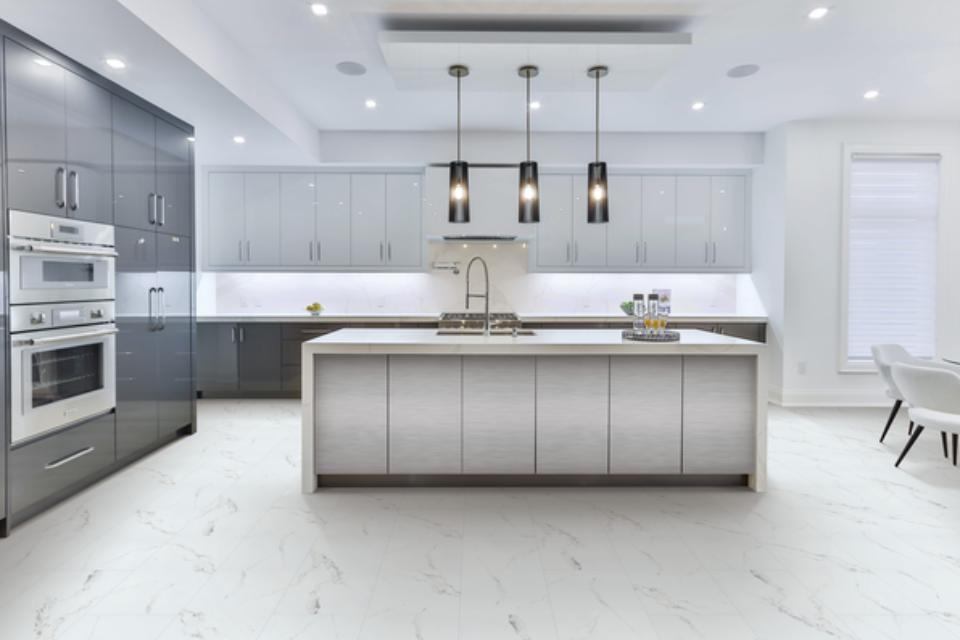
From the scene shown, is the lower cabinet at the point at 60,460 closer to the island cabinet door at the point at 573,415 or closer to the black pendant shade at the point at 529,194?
the island cabinet door at the point at 573,415

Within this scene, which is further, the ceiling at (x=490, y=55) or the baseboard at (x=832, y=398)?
the baseboard at (x=832, y=398)

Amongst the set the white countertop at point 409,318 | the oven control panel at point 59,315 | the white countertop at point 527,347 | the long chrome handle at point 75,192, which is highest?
the long chrome handle at point 75,192

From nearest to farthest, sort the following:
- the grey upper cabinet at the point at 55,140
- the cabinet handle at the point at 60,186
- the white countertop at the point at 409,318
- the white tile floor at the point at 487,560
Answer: the white tile floor at the point at 487,560
the grey upper cabinet at the point at 55,140
the cabinet handle at the point at 60,186
the white countertop at the point at 409,318

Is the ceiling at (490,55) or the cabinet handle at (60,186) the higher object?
the ceiling at (490,55)

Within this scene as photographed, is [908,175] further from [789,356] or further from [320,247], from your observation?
[320,247]

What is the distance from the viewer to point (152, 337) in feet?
12.5

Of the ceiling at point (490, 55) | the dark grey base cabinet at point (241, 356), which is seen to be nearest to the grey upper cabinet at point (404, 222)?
the ceiling at point (490, 55)

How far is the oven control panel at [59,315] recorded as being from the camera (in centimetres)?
266

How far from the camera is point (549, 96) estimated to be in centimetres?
461

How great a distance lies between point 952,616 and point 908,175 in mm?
4896

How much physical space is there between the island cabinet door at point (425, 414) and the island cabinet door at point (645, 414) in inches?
36.5

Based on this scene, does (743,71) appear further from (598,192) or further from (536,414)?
(536,414)

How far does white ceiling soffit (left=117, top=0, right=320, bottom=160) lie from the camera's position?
2.71 m

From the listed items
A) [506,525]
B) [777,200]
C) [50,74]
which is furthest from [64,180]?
[777,200]
